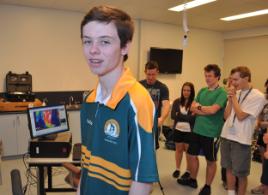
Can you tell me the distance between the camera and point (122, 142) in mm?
965

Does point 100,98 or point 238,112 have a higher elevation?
point 100,98

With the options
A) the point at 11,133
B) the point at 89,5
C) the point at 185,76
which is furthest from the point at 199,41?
the point at 11,133

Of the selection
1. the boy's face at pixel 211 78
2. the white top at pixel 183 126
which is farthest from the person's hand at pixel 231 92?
the white top at pixel 183 126

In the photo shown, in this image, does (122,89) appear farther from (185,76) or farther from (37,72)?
(185,76)

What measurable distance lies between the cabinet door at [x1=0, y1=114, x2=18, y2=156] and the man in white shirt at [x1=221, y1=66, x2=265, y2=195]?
3190 millimetres

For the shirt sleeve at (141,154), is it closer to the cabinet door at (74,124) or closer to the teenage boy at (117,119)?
the teenage boy at (117,119)

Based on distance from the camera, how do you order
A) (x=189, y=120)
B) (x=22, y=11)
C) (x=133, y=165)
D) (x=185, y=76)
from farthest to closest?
1. (x=185, y=76)
2. (x=22, y=11)
3. (x=189, y=120)
4. (x=133, y=165)

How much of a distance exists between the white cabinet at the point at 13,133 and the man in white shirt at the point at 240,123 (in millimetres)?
3127

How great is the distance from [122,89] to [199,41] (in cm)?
651

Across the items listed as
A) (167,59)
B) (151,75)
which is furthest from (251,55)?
(151,75)

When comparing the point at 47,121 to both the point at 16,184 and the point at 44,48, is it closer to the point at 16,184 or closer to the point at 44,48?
the point at 16,184

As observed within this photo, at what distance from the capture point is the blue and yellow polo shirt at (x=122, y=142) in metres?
0.94

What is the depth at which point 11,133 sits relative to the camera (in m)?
4.38

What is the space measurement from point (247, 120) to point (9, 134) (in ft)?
11.4
